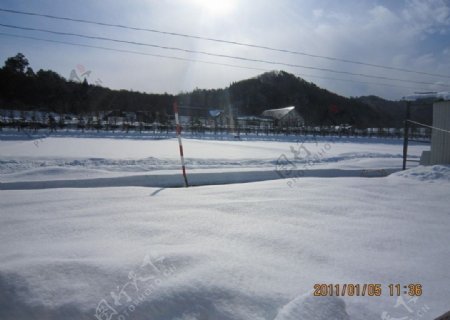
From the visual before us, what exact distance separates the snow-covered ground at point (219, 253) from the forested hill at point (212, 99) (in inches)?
1468

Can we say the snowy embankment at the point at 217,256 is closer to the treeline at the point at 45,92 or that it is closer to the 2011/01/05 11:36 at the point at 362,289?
the 2011/01/05 11:36 at the point at 362,289

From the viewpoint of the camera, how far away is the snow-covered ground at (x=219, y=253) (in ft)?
4.71

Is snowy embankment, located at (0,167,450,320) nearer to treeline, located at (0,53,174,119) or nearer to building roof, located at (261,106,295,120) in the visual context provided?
treeline, located at (0,53,174,119)

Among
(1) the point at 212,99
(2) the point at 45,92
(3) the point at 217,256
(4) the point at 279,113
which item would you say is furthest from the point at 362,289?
(1) the point at 212,99

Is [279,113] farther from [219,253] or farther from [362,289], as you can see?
[362,289]

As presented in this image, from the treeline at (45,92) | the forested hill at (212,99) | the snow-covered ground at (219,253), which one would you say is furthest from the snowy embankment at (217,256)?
the treeline at (45,92)

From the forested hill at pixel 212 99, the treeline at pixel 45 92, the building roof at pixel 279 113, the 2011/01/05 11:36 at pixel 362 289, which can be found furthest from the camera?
the building roof at pixel 279 113

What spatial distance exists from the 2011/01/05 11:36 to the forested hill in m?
39.0

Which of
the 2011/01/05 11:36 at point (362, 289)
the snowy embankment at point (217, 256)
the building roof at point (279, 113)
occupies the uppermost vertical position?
the building roof at point (279, 113)

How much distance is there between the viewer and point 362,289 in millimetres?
1604

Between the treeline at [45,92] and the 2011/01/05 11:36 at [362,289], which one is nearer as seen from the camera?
the 2011/01/05 11:36 at [362,289]

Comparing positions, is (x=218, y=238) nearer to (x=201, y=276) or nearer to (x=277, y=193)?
(x=201, y=276)

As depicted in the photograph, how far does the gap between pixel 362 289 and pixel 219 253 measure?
36.2 inches

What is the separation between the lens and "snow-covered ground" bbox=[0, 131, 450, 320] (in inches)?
56.5
